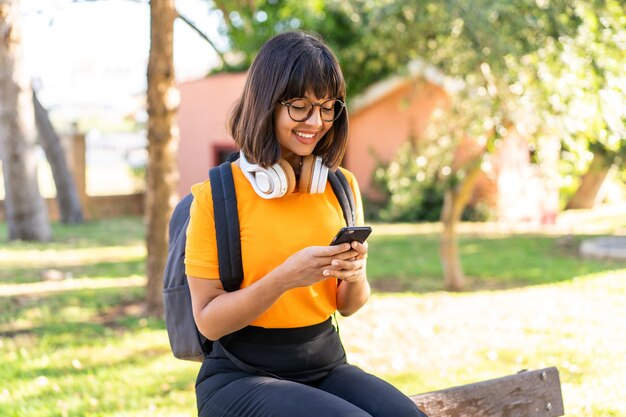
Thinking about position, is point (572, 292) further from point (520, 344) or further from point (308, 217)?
point (308, 217)

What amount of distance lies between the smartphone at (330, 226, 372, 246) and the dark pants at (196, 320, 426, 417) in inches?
17.9

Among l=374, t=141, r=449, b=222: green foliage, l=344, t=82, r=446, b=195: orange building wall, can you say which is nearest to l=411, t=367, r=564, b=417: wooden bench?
l=374, t=141, r=449, b=222: green foliage

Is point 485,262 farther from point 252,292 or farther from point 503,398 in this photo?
point 252,292

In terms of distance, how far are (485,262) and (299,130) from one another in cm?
956

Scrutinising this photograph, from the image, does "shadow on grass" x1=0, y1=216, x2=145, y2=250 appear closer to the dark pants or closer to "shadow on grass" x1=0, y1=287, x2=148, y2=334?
"shadow on grass" x1=0, y1=287, x2=148, y2=334

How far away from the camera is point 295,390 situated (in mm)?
2574

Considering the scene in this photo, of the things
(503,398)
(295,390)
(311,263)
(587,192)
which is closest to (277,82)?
(311,263)

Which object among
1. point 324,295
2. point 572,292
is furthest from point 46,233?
point 324,295

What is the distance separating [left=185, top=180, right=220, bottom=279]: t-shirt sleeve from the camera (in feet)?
8.73

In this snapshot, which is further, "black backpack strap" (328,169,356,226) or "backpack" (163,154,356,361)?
"black backpack strap" (328,169,356,226)

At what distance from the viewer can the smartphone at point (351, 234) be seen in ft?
8.03

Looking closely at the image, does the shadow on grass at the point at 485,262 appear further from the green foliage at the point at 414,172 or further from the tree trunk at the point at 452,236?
the green foliage at the point at 414,172

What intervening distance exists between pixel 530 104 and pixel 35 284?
568 cm

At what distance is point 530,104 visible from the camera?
8.05 metres
